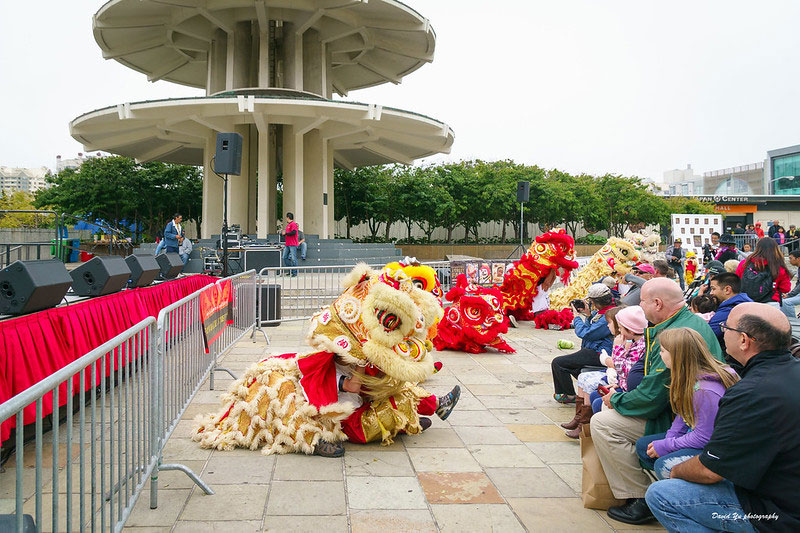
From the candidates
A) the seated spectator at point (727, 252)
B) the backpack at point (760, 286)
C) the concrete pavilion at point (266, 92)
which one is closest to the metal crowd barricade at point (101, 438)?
the backpack at point (760, 286)

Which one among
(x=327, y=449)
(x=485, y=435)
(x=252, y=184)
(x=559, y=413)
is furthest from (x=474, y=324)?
(x=252, y=184)

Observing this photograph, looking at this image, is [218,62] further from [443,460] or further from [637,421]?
[637,421]

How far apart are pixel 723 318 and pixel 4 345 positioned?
6.08m

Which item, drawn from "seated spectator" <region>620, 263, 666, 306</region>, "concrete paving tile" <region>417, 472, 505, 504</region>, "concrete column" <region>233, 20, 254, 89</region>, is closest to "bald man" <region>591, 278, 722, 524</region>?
A: "concrete paving tile" <region>417, 472, 505, 504</region>

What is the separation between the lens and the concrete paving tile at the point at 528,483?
378 centimetres

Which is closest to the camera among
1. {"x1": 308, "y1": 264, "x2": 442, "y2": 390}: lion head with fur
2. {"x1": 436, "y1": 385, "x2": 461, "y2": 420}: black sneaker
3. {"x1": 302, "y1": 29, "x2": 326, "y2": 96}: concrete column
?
{"x1": 308, "y1": 264, "x2": 442, "y2": 390}: lion head with fur

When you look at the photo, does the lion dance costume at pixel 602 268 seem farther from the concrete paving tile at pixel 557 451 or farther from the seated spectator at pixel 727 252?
the concrete paving tile at pixel 557 451

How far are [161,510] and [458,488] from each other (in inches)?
76.4

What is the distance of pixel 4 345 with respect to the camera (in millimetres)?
4164

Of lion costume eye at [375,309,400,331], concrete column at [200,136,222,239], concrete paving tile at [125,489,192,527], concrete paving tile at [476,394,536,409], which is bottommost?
concrete paving tile at [476,394,536,409]

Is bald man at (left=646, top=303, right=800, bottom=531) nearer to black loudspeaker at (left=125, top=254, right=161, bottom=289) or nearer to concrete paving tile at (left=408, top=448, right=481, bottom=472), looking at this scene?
concrete paving tile at (left=408, top=448, right=481, bottom=472)

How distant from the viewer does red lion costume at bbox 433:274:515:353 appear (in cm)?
864

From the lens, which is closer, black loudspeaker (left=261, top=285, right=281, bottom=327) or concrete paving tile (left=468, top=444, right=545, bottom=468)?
concrete paving tile (left=468, top=444, right=545, bottom=468)

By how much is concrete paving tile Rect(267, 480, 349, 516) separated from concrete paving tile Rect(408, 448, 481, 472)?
715 mm
